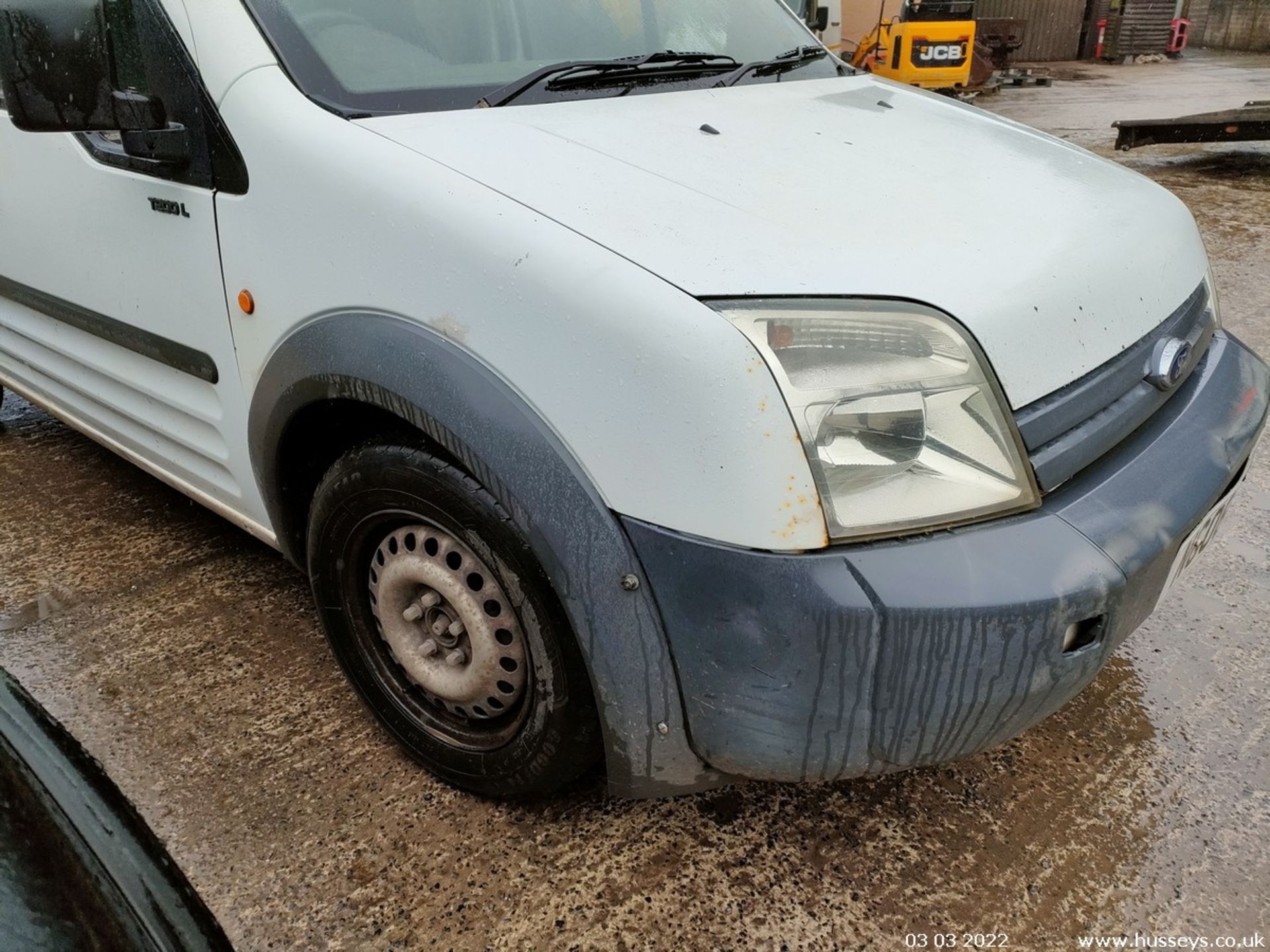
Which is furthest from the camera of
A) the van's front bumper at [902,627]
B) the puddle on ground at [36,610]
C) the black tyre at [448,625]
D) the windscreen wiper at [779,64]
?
the puddle on ground at [36,610]

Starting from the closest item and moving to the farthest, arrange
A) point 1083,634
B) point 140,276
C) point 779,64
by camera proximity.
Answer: point 1083,634, point 140,276, point 779,64

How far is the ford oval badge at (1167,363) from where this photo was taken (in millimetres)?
1636

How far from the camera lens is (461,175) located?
4.90ft

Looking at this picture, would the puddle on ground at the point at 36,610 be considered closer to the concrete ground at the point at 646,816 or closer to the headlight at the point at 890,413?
the concrete ground at the point at 646,816

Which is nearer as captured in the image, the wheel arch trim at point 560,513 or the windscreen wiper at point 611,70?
the wheel arch trim at point 560,513

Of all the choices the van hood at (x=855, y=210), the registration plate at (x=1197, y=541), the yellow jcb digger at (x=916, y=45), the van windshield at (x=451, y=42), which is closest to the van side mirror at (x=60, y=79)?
the van windshield at (x=451, y=42)

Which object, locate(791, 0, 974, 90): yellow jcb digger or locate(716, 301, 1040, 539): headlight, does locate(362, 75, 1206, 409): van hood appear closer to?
locate(716, 301, 1040, 539): headlight

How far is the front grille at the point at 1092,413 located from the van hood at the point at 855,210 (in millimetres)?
24

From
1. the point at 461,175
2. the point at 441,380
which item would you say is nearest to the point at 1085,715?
the point at 441,380

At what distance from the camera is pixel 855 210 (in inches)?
60.7

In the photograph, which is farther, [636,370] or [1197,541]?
[1197,541]

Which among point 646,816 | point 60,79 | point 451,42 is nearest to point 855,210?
point 451,42

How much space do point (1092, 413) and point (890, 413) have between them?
42cm

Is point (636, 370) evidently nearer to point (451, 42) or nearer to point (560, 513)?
point (560, 513)
